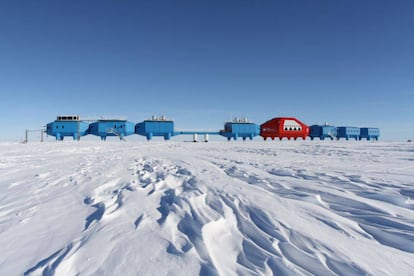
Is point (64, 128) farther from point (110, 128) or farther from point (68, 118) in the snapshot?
point (110, 128)

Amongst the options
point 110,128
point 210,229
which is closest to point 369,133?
point 110,128

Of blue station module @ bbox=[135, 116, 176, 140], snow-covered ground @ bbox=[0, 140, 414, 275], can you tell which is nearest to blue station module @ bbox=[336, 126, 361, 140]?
blue station module @ bbox=[135, 116, 176, 140]

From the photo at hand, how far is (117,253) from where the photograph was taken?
191 cm

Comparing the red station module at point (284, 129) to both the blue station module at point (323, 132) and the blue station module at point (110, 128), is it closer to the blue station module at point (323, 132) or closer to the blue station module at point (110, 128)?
the blue station module at point (323, 132)

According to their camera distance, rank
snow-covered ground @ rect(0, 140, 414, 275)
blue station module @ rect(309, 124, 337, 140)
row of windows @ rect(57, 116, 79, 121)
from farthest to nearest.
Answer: blue station module @ rect(309, 124, 337, 140)
row of windows @ rect(57, 116, 79, 121)
snow-covered ground @ rect(0, 140, 414, 275)

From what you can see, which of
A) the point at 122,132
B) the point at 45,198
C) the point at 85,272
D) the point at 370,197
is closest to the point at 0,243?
the point at 85,272

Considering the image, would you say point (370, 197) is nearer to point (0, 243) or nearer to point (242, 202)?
point (242, 202)

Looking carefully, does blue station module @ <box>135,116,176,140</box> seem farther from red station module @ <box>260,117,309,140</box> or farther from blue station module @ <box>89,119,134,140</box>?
red station module @ <box>260,117,309,140</box>

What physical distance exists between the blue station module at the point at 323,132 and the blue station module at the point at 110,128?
4112cm

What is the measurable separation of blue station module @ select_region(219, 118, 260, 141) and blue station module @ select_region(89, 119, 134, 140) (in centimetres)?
1884

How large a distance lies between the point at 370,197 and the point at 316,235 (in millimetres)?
1908

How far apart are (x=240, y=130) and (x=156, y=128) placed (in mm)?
16956

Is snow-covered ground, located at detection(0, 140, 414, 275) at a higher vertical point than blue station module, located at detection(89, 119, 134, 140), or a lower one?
lower

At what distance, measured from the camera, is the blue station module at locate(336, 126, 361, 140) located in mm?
46344
